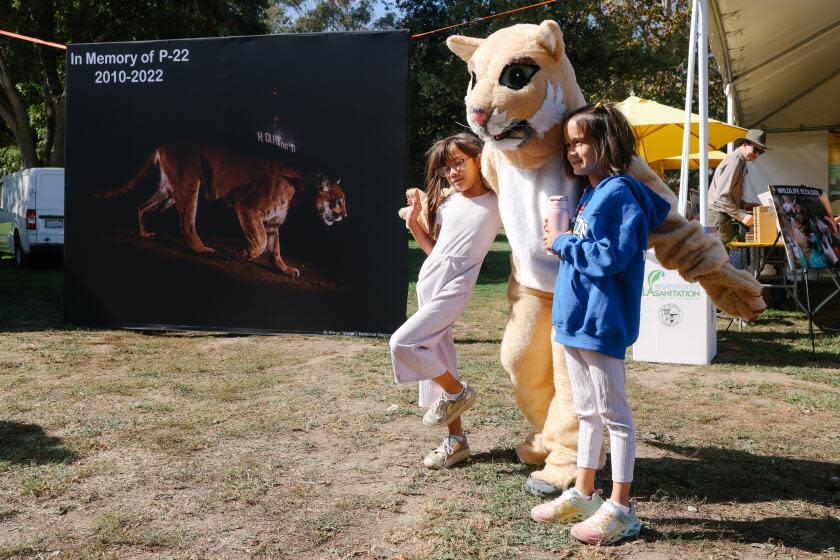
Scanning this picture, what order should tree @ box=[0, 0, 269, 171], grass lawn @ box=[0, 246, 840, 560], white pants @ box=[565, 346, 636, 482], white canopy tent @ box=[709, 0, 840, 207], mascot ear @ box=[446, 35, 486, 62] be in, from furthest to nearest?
1. tree @ box=[0, 0, 269, 171]
2. white canopy tent @ box=[709, 0, 840, 207]
3. mascot ear @ box=[446, 35, 486, 62]
4. grass lawn @ box=[0, 246, 840, 560]
5. white pants @ box=[565, 346, 636, 482]

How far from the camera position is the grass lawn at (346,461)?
3154mm

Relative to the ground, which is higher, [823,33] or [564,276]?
[823,33]

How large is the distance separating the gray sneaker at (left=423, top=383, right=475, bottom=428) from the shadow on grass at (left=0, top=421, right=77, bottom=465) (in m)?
1.89

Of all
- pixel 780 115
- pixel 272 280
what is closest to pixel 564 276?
pixel 272 280

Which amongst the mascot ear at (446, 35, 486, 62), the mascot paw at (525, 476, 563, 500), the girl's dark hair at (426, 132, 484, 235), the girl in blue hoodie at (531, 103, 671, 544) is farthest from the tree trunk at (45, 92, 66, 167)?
the girl in blue hoodie at (531, 103, 671, 544)

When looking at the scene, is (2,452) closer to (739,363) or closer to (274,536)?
(274,536)

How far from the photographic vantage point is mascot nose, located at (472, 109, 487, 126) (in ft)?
11.7

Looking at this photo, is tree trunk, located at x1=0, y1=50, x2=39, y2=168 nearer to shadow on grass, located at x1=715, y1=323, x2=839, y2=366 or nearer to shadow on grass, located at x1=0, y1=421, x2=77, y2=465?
shadow on grass, located at x1=0, y1=421, x2=77, y2=465

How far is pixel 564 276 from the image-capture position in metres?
3.15

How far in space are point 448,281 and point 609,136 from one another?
1130mm

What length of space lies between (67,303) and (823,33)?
894cm

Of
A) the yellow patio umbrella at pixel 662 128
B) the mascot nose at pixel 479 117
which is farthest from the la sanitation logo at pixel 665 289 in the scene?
the mascot nose at pixel 479 117

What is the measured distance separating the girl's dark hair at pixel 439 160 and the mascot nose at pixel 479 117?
1.28ft

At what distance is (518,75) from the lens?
11.6 ft
